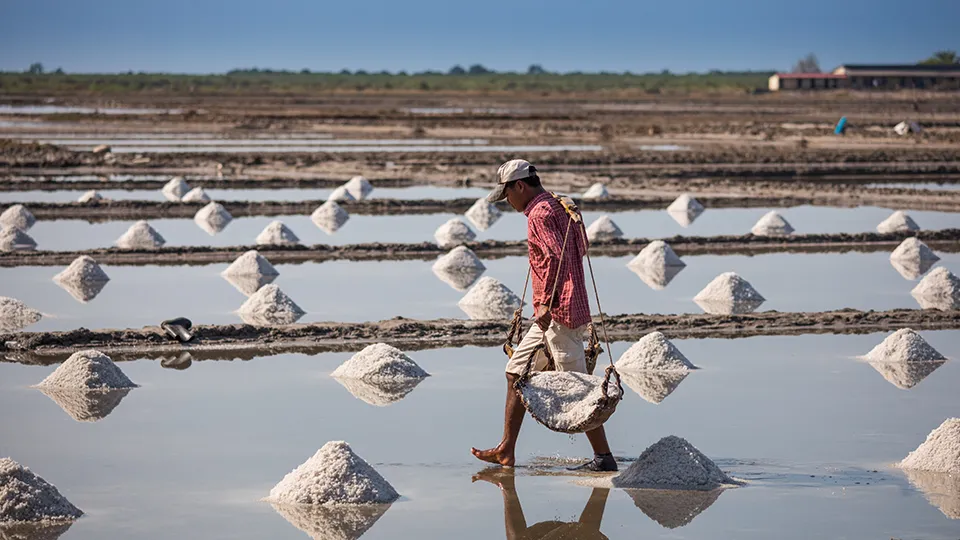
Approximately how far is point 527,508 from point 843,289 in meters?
6.45

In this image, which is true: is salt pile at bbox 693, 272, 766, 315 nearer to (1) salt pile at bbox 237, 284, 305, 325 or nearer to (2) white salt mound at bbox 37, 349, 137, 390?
(1) salt pile at bbox 237, 284, 305, 325

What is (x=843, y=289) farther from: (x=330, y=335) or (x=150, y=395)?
(x=150, y=395)

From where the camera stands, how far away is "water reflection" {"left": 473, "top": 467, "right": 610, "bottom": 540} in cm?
543

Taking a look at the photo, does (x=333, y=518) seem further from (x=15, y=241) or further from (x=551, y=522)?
(x=15, y=241)

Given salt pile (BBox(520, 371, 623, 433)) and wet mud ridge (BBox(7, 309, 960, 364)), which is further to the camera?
wet mud ridge (BBox(7, 309, 960, 364))

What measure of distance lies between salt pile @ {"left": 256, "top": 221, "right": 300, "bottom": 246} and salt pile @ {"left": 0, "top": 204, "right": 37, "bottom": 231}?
298cm

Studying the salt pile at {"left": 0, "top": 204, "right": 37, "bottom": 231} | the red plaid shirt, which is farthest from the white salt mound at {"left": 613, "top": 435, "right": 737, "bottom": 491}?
the salt pile at {"left": 0, "top": 204, "right": 37, "bottom": 231}

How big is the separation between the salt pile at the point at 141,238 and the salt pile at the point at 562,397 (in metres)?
8.88

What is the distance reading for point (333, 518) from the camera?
564cm

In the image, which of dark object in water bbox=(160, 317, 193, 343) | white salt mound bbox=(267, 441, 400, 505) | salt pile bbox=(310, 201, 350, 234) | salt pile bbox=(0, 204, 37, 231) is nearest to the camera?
white salt mound bbox=(267, 441, 400, 505)

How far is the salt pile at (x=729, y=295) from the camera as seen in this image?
10758 mm

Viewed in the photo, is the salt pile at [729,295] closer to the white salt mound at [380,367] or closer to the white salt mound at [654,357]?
the white salt mound at [654,357]

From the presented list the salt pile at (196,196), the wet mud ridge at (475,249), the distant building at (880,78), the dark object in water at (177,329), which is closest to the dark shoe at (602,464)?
the dark object in water at (177,329)

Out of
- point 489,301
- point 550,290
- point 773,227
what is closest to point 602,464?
point 550,290
